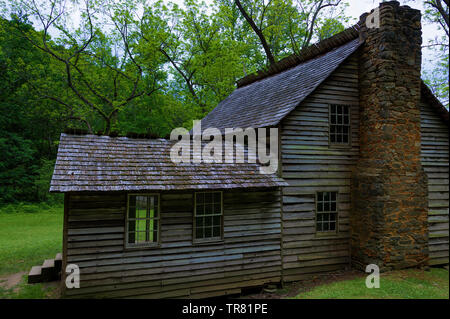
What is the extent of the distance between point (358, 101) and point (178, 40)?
1725cm

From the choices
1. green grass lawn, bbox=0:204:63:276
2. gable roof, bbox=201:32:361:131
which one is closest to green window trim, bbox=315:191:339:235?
gable roof, bbox=201:32:361:131

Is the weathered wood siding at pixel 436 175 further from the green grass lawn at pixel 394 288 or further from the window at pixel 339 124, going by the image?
the window at pixel 339 124

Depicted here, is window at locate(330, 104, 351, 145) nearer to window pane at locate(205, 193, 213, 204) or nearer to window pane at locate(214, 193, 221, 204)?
window pane at locate(214, 193, 221, 204)

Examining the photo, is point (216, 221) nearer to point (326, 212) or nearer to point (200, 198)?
point (200, 198)

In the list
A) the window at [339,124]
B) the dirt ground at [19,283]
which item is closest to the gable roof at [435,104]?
the window at [339,124]

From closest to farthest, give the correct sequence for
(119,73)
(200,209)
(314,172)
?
(200,209) < (314,172) < (119,73)

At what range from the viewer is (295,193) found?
1020 cm

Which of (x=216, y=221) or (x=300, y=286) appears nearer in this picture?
(x=216, y=221)

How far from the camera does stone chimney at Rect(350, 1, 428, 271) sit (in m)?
9.80

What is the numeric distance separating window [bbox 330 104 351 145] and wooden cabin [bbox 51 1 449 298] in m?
0.04

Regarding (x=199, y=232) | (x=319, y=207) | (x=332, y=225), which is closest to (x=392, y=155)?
(x=319, y=207)

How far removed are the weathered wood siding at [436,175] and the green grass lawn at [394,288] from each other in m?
2.01

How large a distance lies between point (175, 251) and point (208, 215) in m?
1.36
